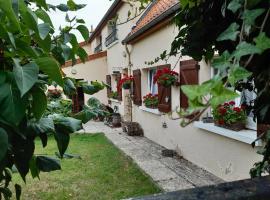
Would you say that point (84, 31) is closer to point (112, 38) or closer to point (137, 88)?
point (137, 88)

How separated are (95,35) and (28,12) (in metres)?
21.0

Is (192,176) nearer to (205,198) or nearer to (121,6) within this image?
(205,198)

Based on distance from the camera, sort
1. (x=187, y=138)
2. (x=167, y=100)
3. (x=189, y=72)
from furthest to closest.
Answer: (x=167, y=100) < (x=187, y=138) < (x=189, y=72)

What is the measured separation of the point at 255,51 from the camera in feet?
1.96

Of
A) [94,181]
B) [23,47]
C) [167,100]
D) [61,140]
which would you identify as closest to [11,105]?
[23,47]

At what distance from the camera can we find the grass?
221 inches

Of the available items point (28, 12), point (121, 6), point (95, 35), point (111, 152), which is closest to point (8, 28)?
point (28, 12)

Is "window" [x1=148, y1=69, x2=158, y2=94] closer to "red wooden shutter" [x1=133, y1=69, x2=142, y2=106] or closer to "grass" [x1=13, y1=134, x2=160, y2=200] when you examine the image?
"red wooden shutter" [x1=133, y1=69, x2=142, y2=106]

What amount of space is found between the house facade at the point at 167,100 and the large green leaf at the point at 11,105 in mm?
764

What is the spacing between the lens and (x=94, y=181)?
21.0ft

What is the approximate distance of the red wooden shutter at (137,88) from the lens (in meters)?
10.9

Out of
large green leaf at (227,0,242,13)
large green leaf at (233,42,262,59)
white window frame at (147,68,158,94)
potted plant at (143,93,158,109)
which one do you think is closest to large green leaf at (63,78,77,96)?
large green leaf at (227,0,242,13)

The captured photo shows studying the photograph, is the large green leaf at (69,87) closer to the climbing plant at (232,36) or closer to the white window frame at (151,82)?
the climbing plant at (232,36)

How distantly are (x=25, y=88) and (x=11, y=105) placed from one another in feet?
0.26
